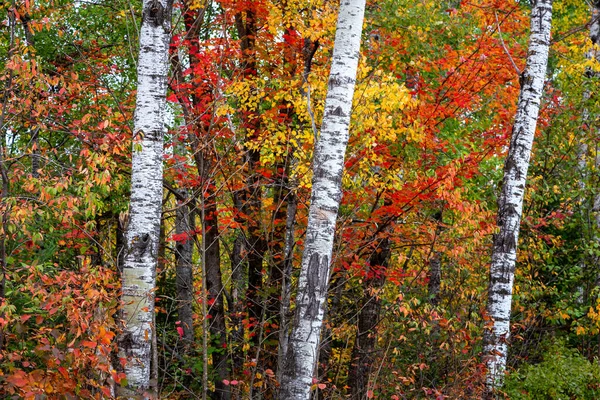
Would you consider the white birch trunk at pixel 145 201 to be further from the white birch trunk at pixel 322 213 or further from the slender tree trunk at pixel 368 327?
the slender tree trunk at pixel 368 327

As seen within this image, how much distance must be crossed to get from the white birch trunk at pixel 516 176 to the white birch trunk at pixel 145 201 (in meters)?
4.85

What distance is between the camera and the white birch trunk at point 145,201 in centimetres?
603

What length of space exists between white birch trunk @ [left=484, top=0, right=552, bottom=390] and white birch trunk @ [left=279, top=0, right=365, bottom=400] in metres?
3.60

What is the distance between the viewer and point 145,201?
20.3 ft

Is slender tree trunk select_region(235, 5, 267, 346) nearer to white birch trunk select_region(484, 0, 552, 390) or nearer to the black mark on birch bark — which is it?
white birch trunk select_region(484, 0, 552, 390)

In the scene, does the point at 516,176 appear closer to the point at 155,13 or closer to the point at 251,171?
the point at 251,171

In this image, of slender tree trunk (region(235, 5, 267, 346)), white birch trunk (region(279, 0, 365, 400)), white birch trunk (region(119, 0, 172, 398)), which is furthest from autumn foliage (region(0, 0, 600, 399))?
white birch trunk (region(119, 0, 172, 398))

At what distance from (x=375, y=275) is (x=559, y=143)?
3810mm

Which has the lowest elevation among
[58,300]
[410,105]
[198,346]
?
[198,346]

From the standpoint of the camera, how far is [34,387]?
5.13 m

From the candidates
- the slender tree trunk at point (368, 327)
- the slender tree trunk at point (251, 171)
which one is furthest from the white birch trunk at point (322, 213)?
the slender tree trunk at point (368, 327)

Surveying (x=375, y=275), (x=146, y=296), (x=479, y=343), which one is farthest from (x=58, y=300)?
(x=479, y=343)

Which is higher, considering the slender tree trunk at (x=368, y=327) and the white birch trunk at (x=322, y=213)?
the white birch trunk at (x=322, y=213)

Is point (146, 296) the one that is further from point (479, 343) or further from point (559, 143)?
point (559, 143)
